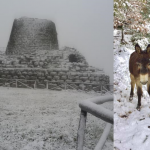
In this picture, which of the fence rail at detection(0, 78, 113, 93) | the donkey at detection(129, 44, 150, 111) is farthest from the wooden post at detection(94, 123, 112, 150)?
the donkey at detection(129, 44, 150, 111)

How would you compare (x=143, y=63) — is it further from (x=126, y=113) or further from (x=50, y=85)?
(x=50, y=85)

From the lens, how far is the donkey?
1338 millimetres

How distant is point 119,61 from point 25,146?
3.20 ft

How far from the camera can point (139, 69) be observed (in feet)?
4.45

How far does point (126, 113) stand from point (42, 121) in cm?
66

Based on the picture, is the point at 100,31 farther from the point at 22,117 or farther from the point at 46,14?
the point at 22,117

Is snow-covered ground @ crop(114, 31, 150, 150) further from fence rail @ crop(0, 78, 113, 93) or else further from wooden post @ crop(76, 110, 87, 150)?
wooden post @ crop(76, 110, 87, 150)

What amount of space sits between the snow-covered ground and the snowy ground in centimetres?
25

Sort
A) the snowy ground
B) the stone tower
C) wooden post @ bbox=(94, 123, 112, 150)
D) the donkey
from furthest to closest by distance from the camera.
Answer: the donkey → the stone tower → the snowy ground → wooden post @ bbox=(94, 123, 112, 150)

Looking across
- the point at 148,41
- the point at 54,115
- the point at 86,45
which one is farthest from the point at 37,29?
the point at 148,41

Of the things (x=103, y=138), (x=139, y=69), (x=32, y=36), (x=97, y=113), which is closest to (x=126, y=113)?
(x=139, y=69)

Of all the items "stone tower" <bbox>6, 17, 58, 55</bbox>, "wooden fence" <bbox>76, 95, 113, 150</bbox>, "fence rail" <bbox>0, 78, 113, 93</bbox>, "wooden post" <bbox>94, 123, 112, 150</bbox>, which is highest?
"stone tower" <bbox>6, 17, 58, 55</bbox>

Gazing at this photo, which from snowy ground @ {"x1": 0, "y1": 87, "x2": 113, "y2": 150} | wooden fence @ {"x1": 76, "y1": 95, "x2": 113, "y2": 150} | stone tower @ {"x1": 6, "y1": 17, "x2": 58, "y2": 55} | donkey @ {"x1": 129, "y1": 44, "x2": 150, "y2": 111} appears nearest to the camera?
wooden fence @ {"x1": 76, "y1": 95, "x2": 113, "y2": 150}

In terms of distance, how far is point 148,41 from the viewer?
4.90 ft
